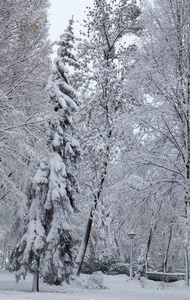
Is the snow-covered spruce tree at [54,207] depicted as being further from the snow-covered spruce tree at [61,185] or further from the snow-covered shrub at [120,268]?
the snow-covered shrub at [120,268]

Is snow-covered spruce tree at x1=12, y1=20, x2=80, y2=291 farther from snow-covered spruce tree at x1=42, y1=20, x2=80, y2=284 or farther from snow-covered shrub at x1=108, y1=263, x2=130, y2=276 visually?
snow-covered shrub at x1=108, y1=263, x2=130, y2=276

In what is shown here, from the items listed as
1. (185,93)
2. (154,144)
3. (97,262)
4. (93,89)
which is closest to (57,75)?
(93,89)

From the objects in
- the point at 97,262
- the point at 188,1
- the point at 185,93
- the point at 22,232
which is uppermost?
the point at 188,1

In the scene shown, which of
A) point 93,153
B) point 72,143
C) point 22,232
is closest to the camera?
point 22,232

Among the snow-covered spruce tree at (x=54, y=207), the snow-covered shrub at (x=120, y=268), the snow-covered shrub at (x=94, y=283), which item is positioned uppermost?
the snow-covered spruce tree at (x=54, y=207)

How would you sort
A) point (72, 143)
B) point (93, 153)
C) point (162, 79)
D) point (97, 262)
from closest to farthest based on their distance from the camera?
1. point (162, 79)
2. point (72, 143)
3. point (93, 153)
4. point (97, 262)

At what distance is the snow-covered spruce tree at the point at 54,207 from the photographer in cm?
1294

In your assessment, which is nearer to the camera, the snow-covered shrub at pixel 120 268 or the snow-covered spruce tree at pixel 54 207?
the snow-covered spruce tree at pixel 54 207

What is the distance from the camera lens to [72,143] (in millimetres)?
14914

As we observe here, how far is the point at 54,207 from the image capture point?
13867mm

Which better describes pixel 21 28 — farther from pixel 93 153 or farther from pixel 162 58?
pixel 93 153

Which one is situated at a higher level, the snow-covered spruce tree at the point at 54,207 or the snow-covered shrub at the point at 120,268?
the snow-covered spruce tree at the point at 54,207

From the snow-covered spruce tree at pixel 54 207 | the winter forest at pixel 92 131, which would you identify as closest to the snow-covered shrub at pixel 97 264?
the winter forest at pixel 92 131

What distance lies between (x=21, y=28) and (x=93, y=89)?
663 cm
